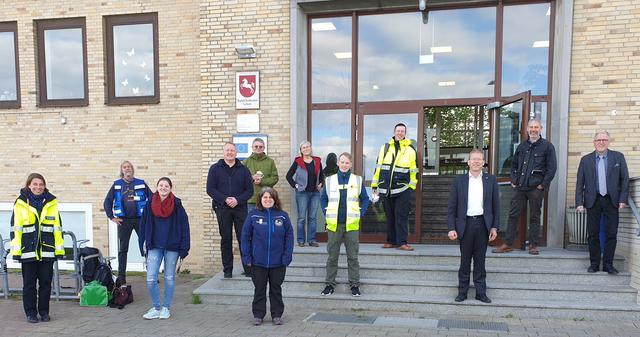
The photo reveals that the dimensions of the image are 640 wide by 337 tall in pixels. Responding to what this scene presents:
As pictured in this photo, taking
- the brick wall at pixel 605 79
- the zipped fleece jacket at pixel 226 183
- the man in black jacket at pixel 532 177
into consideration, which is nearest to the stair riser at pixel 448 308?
the man in black jacket at pixel 532 177

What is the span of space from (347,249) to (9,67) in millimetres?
8383

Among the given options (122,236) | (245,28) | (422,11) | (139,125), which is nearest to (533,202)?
Result: (422,11)

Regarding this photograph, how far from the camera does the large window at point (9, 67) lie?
29.2 feet

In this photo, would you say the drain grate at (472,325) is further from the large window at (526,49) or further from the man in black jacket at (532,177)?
the large window at (526,49)

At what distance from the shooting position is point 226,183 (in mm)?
5883

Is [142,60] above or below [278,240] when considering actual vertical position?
above

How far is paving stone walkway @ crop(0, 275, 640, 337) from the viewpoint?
185 inches

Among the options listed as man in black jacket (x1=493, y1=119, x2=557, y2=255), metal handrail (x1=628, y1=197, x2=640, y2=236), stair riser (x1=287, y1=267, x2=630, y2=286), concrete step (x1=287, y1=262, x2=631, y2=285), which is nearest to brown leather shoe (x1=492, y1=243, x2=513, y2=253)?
man in black jacket (x1=493, y1=119, x2=557, y2=255)

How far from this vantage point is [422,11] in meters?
7.38

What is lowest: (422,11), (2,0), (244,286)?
(244,286)

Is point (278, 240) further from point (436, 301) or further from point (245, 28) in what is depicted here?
point (245, 28)

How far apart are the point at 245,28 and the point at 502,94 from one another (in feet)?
14.8

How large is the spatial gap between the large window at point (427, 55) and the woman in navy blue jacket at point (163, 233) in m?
3.89

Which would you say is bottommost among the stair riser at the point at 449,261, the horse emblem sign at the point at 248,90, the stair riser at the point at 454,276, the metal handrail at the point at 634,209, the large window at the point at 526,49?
the stair riser at the point at 454,276
